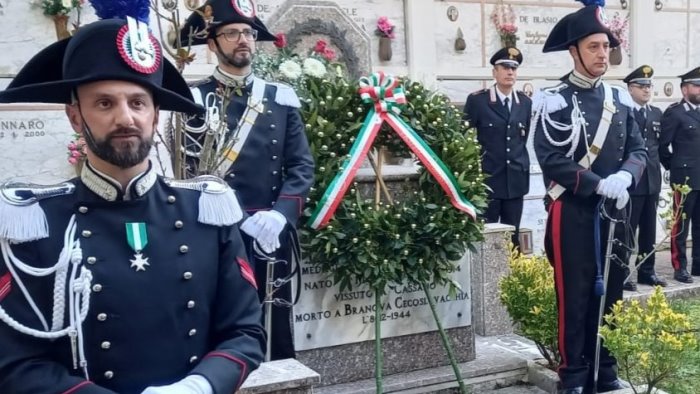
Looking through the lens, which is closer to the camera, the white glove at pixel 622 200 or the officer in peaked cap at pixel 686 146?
the white glove at pixel 622 200

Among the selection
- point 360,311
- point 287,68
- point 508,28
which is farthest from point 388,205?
point 508,28

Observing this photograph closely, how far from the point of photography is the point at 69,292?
1966mm

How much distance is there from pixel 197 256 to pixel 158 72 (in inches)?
20.4

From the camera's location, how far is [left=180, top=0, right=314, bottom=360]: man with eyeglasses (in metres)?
4.02

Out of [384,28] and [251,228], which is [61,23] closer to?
[384,28]

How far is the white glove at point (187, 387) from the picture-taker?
1.95m

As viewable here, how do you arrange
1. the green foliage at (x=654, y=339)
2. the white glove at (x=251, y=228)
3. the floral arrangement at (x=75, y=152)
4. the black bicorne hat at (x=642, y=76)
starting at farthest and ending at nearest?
the black bicorne hat at (x=642, y=76) → the floral arrangement at (x=75, y=152) → the white glove at (x=251, y=228) → the green foliage at (x=654, y=339)

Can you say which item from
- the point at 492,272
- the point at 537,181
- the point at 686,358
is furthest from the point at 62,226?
the point at 537,181

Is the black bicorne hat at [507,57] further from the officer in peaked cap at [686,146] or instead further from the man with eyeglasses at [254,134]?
the man with eyeglasses at [254,134]

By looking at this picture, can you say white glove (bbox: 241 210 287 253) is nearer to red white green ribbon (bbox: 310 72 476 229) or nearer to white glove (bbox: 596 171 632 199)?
red white green ribbon (bbox: 310 72 476 229)

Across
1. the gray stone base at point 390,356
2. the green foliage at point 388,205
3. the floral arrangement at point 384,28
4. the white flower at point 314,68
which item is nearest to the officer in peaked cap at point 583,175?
the green foliage at point 388,205

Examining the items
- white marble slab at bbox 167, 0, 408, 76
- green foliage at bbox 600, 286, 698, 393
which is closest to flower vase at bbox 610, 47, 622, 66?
white marble slab at bbox 167, 0, 408, 76

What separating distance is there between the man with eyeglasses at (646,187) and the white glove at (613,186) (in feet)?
11.4

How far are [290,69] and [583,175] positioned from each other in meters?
1.90
